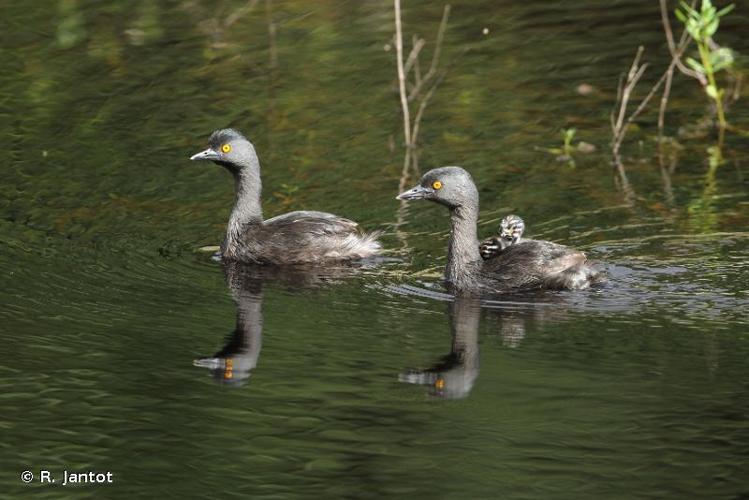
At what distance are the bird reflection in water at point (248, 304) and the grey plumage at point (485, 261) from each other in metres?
1.04

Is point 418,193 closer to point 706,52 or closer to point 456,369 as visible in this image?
point 456,369

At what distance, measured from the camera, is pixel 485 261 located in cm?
1467

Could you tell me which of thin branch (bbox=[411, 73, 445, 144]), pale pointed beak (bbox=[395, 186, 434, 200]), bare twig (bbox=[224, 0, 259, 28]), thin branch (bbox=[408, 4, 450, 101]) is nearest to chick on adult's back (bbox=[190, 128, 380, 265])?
pale pointed beak (bbox=[395, 186, 434, 200])

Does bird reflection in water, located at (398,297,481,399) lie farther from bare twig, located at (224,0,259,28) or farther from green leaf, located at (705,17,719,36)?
bare twig, located at (224,0,259,28)

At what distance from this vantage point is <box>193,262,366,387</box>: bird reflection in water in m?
12.1

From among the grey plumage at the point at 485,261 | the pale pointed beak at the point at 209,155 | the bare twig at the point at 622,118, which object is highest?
the bare twig at the point at 622,118

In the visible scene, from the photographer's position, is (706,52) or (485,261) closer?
(485,261)

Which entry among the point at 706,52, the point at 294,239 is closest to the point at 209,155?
the point at 294,239

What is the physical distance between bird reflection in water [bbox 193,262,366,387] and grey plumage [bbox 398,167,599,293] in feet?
3.42

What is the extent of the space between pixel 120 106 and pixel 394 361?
8.84 m

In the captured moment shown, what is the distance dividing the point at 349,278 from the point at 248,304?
1.24m

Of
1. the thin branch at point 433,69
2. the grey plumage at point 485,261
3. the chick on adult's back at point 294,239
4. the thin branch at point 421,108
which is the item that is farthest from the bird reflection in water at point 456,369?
the thin branch at point 421,108

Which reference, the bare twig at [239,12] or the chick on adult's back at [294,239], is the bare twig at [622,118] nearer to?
the chick on adult's back at [294,239]

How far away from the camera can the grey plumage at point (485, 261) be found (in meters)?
14.1
